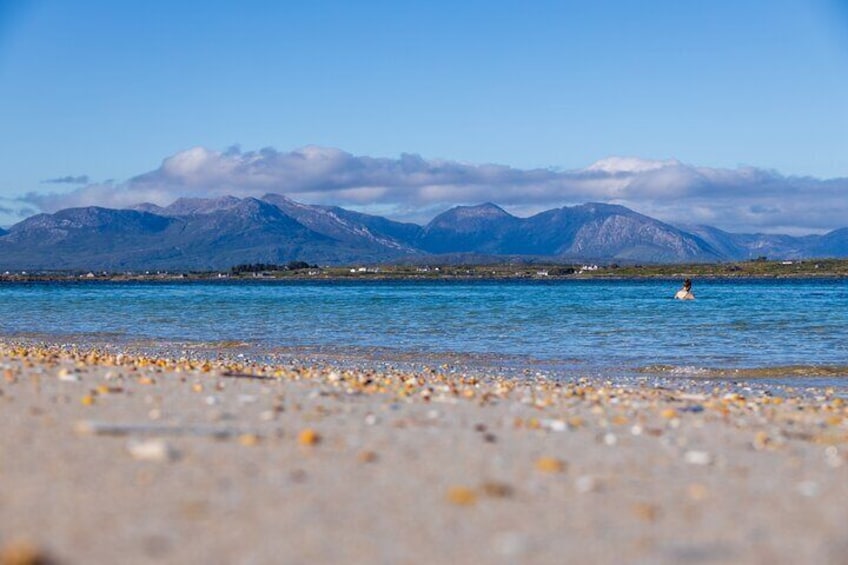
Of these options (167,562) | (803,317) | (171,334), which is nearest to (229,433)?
(167,562)

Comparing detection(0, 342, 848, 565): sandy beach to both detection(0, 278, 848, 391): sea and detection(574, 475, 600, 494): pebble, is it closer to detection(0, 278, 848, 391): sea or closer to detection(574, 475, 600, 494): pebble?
detection(574, 475, 600, 494): pebble

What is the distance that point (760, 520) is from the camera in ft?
22.5

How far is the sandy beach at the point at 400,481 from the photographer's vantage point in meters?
6.01

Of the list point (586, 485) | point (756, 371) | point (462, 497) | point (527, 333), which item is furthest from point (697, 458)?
point (527, 333)

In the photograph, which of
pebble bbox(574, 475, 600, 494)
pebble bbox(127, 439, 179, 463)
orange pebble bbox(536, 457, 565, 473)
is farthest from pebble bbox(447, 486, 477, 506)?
pebble bbox(127, 439, 179, 463)

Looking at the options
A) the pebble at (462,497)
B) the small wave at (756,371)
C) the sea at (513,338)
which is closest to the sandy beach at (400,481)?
the pebble at (462,497)

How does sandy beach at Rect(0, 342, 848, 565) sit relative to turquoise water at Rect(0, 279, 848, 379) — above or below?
above

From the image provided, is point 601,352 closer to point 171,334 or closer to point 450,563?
point 171,334

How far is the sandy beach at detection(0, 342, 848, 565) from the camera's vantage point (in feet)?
19.7

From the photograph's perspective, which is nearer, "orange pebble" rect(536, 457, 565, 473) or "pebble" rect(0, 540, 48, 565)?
"pebble" rect(0, 540, 48, 565)

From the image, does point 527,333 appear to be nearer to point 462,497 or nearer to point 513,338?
point 513,338

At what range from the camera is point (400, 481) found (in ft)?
25.2

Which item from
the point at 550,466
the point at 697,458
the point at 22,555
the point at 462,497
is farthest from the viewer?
the point at 697,458

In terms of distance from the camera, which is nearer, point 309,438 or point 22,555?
point 22,555
